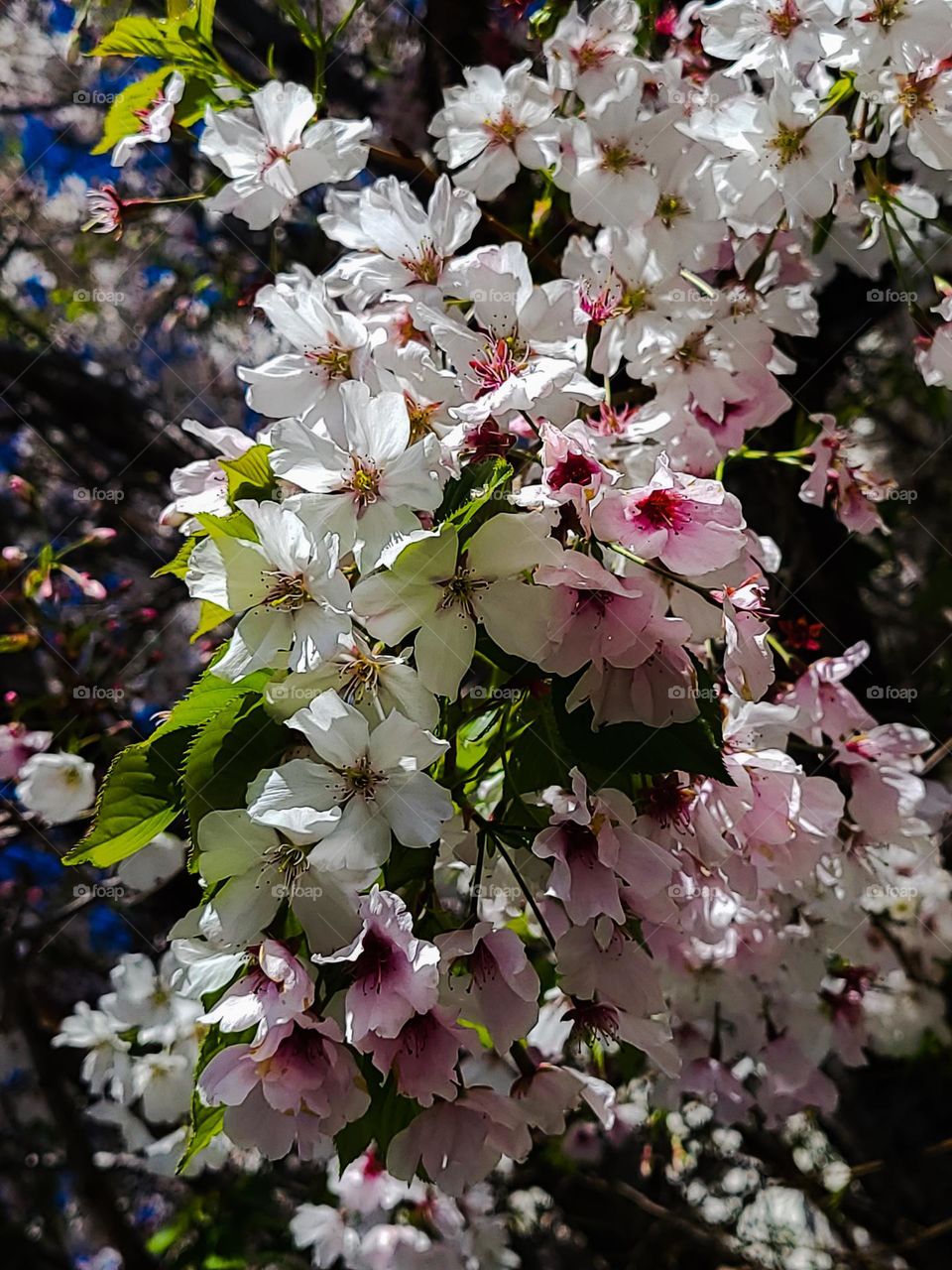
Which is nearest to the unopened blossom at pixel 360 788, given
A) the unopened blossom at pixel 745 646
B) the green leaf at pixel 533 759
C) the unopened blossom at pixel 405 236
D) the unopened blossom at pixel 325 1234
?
the green leaf at pixel 533 759

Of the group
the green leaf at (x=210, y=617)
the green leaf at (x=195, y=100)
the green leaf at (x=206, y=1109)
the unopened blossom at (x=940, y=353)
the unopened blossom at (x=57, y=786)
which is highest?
the unopened blossom at (x=940, y=353)

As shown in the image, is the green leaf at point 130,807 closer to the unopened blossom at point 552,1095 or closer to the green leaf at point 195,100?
the unopened blossom at point 552,1095

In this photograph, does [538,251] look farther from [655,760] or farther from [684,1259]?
[684,1259]

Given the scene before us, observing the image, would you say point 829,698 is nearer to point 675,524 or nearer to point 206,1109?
point 675,524

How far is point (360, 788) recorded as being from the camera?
0.64 metres

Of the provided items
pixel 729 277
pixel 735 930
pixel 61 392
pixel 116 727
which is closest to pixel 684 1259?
pixel 735 930

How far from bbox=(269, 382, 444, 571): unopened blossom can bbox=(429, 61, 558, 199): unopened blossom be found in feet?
1.51

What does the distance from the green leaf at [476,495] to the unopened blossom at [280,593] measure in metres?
0.08

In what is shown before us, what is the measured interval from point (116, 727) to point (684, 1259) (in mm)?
1722

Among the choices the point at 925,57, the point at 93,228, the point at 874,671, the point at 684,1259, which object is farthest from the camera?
the point at 684,1259

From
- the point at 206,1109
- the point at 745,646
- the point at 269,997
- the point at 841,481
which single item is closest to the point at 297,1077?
the point at 269,997

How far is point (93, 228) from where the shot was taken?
117 cm

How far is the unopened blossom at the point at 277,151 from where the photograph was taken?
0.98 m

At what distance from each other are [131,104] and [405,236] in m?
0.39
